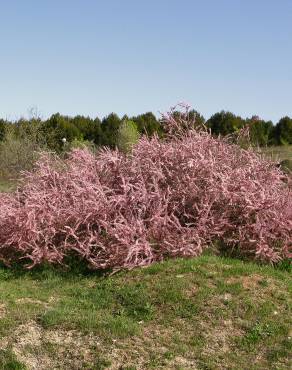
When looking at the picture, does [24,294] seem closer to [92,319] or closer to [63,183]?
[92,319]

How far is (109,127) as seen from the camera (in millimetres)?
29250

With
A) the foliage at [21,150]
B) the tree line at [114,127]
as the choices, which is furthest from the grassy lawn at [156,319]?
the tree line at [114,127]

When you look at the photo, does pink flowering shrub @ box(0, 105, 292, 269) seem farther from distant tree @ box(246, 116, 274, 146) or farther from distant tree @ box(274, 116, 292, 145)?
distant tree @ box(274, 116, 292, 145)

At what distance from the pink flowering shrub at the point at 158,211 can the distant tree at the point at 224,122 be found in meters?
19.2

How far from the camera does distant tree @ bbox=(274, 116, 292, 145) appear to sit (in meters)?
29.2

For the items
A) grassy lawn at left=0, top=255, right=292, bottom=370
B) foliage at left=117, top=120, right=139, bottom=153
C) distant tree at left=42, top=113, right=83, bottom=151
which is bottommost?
grassy lawn at left=0, top=255, right=292, bottom=370

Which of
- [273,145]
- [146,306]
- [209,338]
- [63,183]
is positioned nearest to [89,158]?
[63,183]

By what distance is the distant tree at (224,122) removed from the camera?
1114 inches

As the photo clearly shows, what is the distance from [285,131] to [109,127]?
8.47 metres

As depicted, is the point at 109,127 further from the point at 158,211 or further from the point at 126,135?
the point at 158,211

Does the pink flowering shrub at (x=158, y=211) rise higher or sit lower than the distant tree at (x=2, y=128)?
lower

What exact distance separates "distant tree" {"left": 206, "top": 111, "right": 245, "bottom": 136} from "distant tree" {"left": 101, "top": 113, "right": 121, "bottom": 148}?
14.3ft

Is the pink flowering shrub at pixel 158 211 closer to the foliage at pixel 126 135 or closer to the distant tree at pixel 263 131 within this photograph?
the foliage at pixel 126 135

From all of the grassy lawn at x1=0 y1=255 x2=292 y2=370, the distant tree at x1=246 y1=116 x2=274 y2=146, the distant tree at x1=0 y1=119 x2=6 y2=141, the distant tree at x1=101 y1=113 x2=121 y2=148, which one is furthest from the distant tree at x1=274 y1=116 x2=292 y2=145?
the grassy lawn at x1=0 y1=255 x2=292 y2=370
